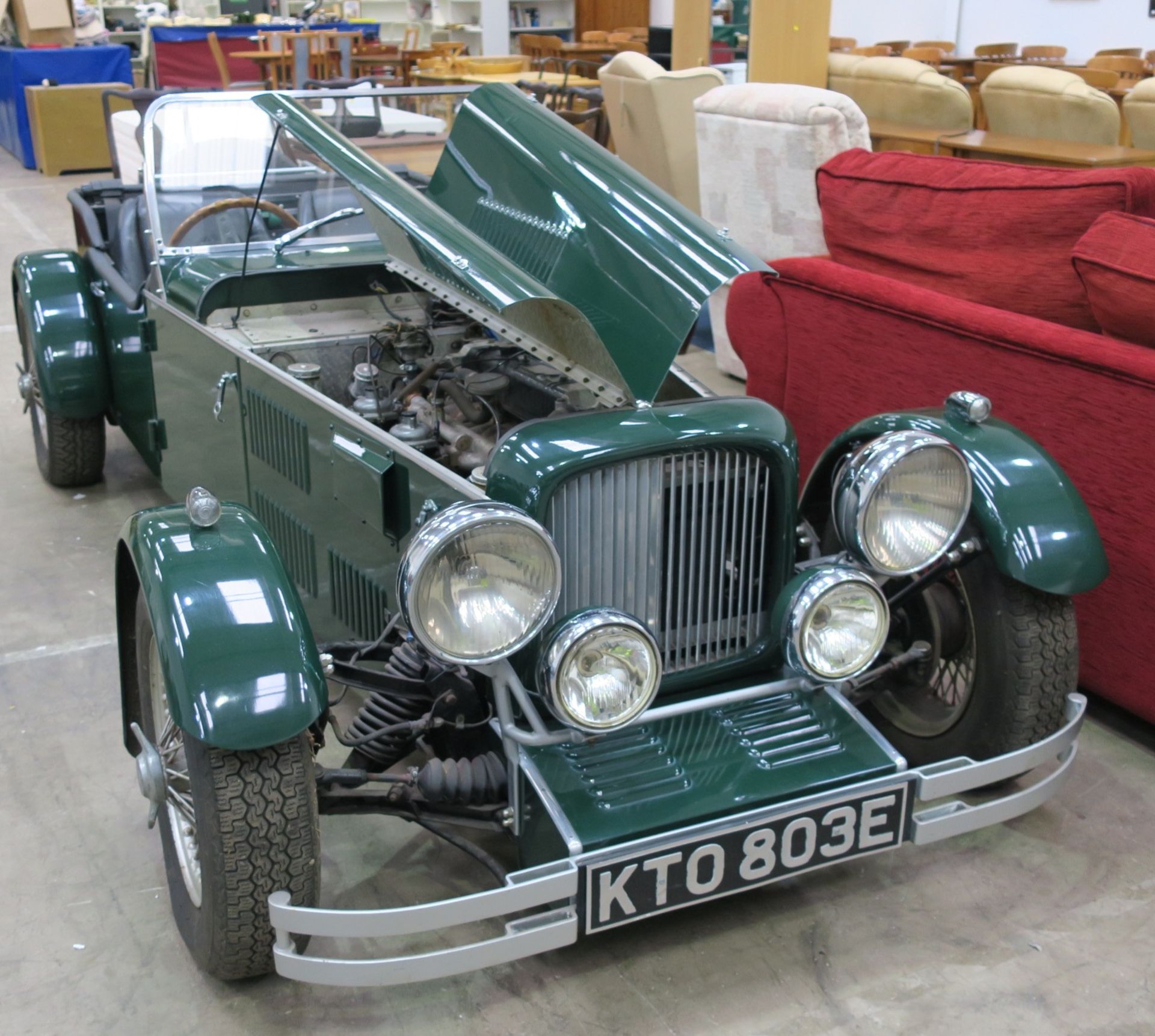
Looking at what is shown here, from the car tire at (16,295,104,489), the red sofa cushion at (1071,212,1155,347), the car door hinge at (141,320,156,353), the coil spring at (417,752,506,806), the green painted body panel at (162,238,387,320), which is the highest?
the red sofa cushion at (1071,212,1155,347)

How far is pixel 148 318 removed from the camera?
12.0ft

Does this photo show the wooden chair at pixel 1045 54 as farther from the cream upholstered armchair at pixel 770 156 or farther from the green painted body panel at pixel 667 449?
the green painted body panel at pixel 667 449

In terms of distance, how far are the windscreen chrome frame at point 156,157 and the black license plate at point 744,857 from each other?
2.26 m

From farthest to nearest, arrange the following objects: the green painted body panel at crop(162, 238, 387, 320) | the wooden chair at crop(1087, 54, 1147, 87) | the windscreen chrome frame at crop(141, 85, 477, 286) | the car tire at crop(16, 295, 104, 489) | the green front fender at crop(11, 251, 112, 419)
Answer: the wooden chair at crop(1087, 54, 1147, 87), the car tire at crop(16, 295, 104, 489), the green front fender at crop(11, 251, 112, 419), the windscreen chrome frame at crop(141, 85, 477, 286), the green painted body panel at crop(162, 238, 387, 320)

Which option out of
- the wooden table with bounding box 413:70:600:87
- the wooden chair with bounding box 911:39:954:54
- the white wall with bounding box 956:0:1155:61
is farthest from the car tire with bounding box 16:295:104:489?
the wooden chair with bounding box 911:39:954:54

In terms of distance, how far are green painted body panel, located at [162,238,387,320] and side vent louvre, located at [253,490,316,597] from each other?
57 cm

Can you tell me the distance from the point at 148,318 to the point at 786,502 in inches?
85.7

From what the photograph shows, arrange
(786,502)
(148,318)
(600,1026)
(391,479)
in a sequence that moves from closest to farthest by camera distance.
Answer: (600,1026), (786,502), (391,479), (148,318)

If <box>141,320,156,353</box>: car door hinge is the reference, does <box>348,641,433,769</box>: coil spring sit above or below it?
below

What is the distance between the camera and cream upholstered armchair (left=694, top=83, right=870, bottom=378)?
4484 mm

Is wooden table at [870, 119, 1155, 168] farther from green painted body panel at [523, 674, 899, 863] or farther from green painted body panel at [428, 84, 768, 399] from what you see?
green painted body panel at [523, 674, 899, 863]

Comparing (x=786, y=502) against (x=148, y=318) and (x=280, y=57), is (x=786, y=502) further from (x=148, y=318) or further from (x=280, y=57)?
(x=280, y=57)

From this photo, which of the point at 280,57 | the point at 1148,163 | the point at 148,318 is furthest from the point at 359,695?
the point at 280,57

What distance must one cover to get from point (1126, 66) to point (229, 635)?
10.7 metres
